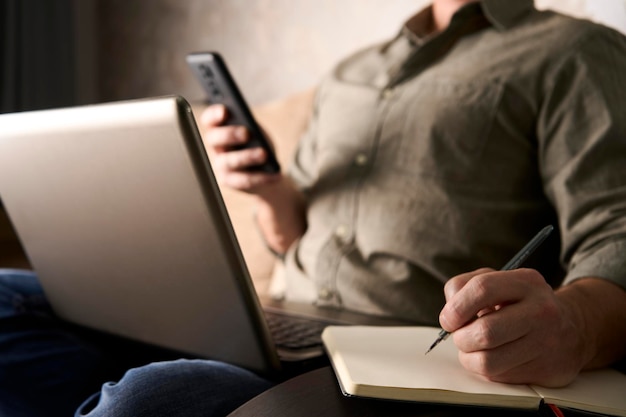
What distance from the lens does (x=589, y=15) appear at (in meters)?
1.24

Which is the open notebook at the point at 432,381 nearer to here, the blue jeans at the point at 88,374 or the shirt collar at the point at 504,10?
the blue jeans at the point at 88,374

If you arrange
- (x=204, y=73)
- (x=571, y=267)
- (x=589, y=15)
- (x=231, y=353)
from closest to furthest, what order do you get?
(x=231, y=353)
(x=571, y=267)
(x=204, y=73)
(x=589, y=15)

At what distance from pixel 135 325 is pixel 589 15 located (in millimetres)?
929

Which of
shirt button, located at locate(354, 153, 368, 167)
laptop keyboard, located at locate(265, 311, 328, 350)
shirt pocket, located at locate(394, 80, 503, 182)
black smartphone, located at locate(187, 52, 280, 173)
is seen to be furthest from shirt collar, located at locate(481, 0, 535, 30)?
laptop keyboard, located at locate(265, 311, 328, 350)

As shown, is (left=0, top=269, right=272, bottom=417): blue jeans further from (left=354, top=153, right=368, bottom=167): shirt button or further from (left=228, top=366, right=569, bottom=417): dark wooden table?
(left=354, top=153, right=368, bottom=167): shirt button

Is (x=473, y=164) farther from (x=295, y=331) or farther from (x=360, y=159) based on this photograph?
(x=295, y=331)

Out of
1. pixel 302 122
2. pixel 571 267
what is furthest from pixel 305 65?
pixel 571 267

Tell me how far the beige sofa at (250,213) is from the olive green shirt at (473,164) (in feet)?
1.14

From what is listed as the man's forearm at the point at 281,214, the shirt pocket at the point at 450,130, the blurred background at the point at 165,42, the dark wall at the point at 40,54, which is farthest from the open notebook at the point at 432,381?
the dark wall at the point at 40,54

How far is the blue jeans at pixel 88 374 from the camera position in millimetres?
619

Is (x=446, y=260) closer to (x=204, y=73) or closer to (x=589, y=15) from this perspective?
(x=204, y=73)

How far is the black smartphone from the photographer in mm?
920

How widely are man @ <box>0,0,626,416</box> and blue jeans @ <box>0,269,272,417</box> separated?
111 millimetres

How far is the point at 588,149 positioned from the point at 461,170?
6.8 inches
